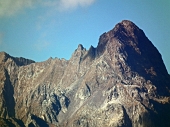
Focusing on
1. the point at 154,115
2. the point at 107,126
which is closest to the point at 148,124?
the point at 154,115

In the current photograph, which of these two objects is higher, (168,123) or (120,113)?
(120,113)

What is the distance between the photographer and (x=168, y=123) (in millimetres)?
199375

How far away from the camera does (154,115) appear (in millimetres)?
198500

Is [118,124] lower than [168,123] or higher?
higher

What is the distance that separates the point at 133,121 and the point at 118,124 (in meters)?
11.1

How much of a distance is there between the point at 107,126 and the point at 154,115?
32.4 m

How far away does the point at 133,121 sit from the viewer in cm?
19725

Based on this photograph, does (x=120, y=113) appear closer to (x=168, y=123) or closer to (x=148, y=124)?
(x=148, y=124)

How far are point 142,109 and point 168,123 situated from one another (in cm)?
1993

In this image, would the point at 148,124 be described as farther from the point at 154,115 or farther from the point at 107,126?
the point at 107,126

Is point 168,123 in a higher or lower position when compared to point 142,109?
lower

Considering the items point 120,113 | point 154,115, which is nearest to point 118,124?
point 120,113

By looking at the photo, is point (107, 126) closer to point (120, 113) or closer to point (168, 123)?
point (120, 113)

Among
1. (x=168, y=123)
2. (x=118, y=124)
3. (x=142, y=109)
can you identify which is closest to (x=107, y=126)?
(x=118, y=124)
